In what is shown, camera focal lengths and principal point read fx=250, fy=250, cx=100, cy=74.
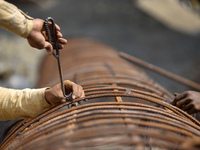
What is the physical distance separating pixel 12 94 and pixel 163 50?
4.22 meters

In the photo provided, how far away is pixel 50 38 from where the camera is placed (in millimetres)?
1314

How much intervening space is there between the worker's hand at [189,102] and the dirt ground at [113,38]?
7.81ft

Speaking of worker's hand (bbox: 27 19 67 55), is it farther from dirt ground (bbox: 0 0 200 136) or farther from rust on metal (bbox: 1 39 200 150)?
dirt ground (bbox: 0 0 200 136)

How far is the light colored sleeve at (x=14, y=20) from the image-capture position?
117 centimetres

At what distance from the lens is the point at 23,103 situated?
1.38 metres

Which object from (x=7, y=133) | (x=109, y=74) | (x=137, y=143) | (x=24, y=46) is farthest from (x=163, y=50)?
(x=137, y=143)

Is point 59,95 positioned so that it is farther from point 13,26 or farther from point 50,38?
point 13,26

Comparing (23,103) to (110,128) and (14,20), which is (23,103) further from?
(110,128)

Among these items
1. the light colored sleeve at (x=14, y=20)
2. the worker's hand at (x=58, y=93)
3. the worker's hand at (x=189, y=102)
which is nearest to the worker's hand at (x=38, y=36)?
the light colored sleeve at (x=14, y=20)

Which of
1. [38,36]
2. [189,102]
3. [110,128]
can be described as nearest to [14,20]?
[38,36]

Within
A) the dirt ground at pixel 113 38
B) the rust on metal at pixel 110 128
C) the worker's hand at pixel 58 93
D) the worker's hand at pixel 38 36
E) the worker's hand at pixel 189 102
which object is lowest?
the rust on metal at pixel 110 128

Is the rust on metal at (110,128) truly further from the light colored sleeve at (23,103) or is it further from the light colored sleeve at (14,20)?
the light colored sleeve at (14,20)

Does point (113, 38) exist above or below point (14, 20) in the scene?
above

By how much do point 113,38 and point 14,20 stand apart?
4.61 metres
